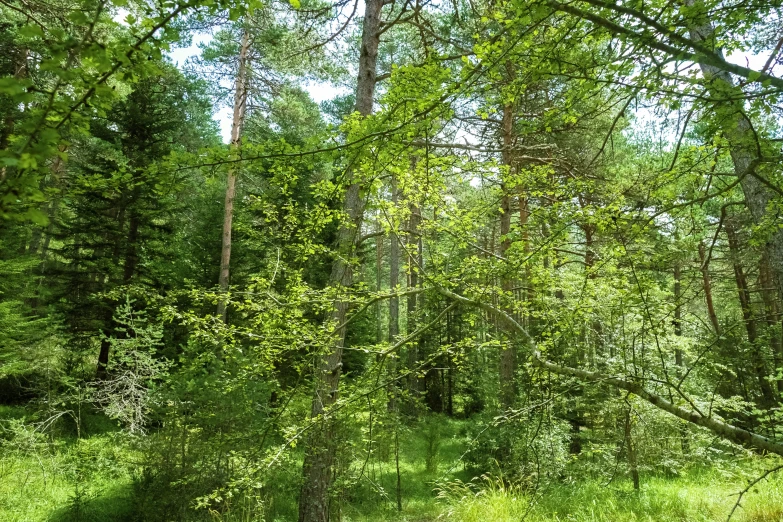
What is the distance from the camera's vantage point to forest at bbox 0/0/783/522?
6.12 feet

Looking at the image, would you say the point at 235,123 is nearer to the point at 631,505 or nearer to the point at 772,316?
the point at 631,505

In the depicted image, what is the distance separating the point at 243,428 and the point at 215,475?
0.61 metres

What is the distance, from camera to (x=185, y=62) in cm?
1102

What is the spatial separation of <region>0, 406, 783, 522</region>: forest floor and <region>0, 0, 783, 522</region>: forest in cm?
6

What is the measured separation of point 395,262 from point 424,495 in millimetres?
6973

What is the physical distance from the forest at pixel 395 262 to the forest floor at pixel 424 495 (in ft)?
0.18

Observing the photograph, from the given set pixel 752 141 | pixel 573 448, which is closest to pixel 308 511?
pixel 752 141

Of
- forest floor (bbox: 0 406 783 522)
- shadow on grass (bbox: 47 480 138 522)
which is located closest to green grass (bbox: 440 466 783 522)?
forest floor (bbox: 0 406 783 522)

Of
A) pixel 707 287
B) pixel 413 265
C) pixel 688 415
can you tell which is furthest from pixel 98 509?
pixel 707 287

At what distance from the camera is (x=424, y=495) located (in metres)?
8.49

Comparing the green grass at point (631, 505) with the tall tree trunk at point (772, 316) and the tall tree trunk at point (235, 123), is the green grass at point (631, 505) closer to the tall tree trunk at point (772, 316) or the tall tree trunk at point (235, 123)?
the tall tree trunk at point (772, 316)

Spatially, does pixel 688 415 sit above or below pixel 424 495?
above

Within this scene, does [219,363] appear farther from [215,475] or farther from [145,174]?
[145,174]

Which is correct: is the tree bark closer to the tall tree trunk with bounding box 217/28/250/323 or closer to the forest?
the forest
